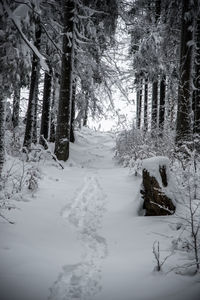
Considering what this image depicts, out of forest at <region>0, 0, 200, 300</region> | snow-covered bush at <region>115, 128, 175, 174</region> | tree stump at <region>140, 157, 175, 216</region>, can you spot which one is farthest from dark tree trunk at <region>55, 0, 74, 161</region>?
tree stump at <region>140, 157, 175, 216</region>

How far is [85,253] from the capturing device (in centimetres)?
243

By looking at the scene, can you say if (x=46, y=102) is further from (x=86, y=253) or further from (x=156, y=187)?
(x=86, y=253)

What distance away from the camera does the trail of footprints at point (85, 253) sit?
71.1 inches

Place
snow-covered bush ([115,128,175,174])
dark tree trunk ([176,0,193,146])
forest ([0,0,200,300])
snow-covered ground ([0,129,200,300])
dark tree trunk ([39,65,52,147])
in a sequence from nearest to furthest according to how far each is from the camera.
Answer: snow-covered ground ([0,129,200,300]) < forest ([0,0,200,300]) < snow-covered bush ([115,128,175,174]) < dark tree trunk ([176,0,193,146]) < dark tree trunk ([39,65,52,147])

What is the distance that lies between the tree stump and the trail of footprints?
2.79 ft

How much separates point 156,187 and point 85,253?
158 centimetres

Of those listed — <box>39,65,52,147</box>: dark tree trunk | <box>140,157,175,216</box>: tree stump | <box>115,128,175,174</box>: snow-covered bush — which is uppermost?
<box>39,65,52,147</box>: dark tree trunk

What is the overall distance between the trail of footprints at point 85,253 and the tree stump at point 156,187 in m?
0.85

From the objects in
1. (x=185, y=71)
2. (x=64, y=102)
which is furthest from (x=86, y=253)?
(x=64, y=102)

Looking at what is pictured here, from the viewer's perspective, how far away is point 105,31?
8.34 m

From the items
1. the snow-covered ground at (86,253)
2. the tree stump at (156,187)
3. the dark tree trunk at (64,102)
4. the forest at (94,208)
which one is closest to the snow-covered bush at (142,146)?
the forest at (94,208)

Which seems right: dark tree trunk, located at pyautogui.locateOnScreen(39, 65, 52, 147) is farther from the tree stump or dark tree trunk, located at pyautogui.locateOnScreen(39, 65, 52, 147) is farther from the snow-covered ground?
the tree stump

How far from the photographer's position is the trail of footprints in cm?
180

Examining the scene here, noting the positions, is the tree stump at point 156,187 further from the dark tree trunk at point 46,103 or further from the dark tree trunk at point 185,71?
the dark tree trunk at point 46,103
